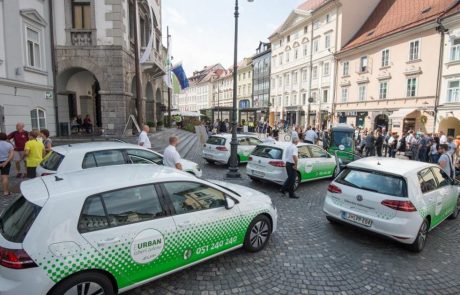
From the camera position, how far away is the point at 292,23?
4494cm

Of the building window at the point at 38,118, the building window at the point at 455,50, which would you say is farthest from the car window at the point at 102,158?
the building window at the point at 455,50

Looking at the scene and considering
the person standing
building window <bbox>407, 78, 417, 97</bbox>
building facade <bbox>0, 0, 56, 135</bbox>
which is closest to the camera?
the person standing

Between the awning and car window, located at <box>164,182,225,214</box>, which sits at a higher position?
the awning

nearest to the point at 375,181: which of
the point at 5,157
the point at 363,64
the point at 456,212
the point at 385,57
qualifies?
→ the point at 456,212

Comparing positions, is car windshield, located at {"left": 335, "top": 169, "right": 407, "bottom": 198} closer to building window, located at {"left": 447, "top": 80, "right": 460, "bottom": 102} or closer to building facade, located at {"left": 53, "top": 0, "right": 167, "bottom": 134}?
building facade, located at {"left": 53, "top": 0, "right": 167, "bottom": 134}

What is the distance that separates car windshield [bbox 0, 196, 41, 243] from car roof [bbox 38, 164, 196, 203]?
0.49 ft

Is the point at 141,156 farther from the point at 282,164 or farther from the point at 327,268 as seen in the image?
the point at 327,268

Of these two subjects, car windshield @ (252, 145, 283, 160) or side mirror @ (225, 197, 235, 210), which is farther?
car windshield @ (252, 145, 283, 160)

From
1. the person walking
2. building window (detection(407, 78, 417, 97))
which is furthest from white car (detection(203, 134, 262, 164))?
building window (detection(407, 78, 417, 97))

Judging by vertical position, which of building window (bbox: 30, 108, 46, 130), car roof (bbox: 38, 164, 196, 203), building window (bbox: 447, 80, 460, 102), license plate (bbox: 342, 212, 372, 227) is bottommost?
license plate (bbox: 342, 212, 372, 227)

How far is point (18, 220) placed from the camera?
2.84 metres

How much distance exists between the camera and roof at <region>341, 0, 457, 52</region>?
2433 centimetres

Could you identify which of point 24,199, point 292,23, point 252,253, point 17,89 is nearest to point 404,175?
point 252,253

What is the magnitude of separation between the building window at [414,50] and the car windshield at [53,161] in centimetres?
2895
